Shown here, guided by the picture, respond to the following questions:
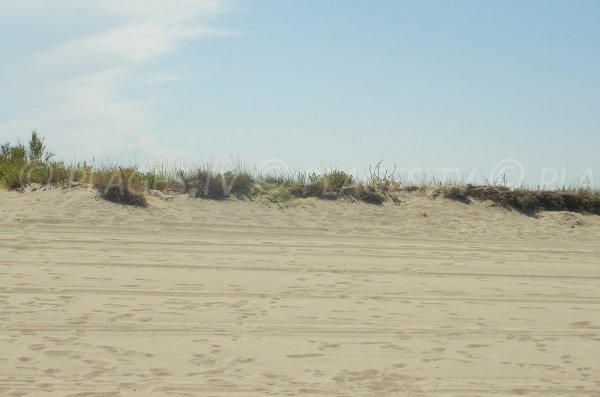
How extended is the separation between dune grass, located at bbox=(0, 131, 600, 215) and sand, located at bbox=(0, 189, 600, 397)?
541 millimetres

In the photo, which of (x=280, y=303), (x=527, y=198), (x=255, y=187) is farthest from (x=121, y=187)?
(x=527, y=198)

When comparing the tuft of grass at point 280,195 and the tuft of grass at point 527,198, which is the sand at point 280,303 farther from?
Result: the tuft of grass at point 527,198

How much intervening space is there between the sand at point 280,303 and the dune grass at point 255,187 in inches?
21.3

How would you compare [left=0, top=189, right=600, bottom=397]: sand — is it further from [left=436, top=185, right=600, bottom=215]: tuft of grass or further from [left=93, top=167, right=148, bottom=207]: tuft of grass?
[left=436, top=185, right=600, bottom=215]: tuft of grass

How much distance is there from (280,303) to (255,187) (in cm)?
778

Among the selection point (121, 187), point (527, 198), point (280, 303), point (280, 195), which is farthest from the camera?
point (527, 198)

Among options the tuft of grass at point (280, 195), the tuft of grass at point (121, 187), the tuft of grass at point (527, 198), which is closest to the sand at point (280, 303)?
the tuft of grass at point (121, 187)

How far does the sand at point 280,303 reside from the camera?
21.6 ft

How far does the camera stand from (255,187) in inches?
653

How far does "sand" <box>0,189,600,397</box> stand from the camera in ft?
21.6

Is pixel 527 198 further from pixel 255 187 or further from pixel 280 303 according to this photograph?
pixel 280 303

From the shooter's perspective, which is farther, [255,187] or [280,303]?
[255,187]

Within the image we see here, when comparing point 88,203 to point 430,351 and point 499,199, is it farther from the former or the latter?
point 430,351

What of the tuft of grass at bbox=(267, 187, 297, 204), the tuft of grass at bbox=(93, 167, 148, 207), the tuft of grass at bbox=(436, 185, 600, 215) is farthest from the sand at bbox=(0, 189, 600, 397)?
the tuft of grass at bbox=(436, 185, 600, 215)
